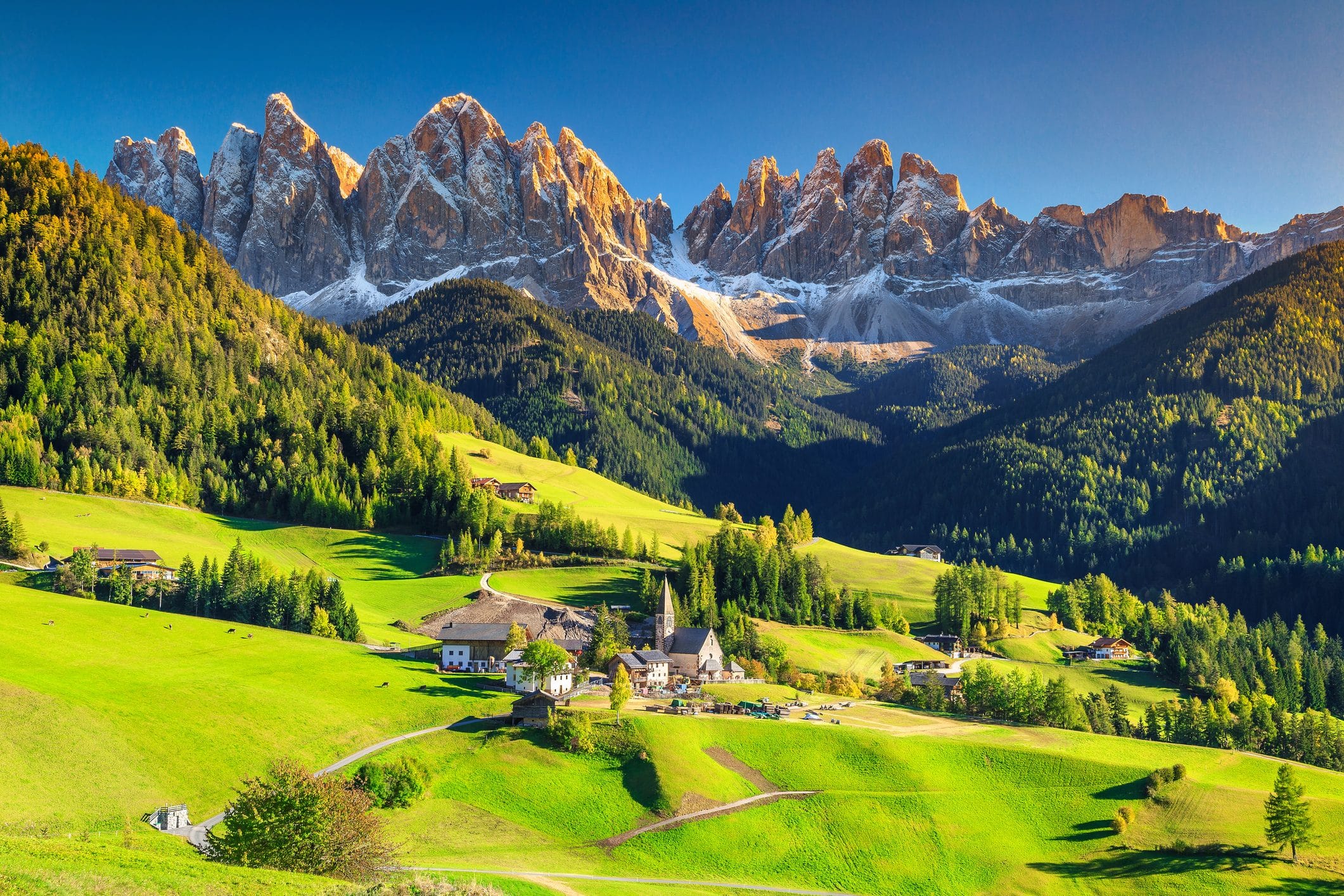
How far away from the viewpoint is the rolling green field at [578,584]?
469 feet

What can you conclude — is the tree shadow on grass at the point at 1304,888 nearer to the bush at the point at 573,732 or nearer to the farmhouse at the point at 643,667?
the bush at the point at 573,732

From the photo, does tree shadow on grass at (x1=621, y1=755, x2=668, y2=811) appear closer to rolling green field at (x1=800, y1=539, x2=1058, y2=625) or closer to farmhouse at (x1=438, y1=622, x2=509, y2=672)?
farmhouse at (x1=438, y1=622, x2=509, y2=672)

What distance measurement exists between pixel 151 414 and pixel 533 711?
116043 mm

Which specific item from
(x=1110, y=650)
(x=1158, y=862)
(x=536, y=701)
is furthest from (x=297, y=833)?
(x=1110, y=650)

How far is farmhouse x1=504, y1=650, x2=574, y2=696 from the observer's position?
95.8m

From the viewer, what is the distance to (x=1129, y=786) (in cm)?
8288

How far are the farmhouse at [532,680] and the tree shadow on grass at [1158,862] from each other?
146ft

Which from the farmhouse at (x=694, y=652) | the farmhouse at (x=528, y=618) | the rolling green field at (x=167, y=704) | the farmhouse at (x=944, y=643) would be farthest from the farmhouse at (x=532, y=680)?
the farmhouse at (x=944, y=643)

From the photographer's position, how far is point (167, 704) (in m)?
75.5

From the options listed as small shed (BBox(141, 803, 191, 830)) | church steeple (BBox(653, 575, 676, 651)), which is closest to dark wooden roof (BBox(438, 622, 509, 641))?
church steeple (BBox(653, 575, 676, 651))

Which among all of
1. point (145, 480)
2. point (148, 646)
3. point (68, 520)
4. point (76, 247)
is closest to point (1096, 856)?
point (148, 646)

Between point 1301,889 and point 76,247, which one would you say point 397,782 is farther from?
point 76,247

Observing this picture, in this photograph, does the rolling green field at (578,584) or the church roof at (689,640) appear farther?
the rolling green field at (578,584)

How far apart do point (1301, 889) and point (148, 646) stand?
92.5m
